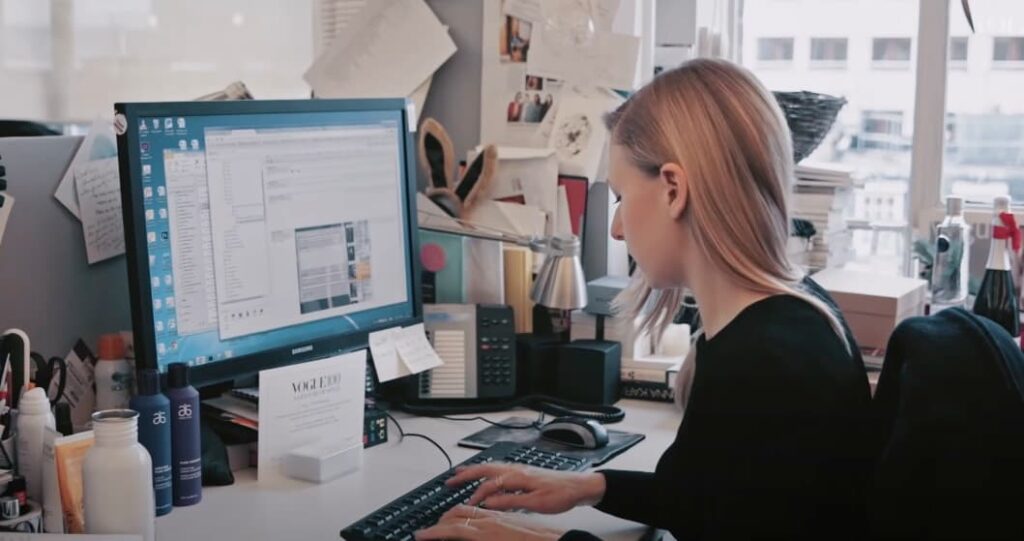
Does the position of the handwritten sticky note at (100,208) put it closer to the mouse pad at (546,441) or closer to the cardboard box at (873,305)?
the mouse pad at (546,441)

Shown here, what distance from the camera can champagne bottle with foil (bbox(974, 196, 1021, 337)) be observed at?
220 cm

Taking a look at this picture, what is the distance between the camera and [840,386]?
50.9 inches

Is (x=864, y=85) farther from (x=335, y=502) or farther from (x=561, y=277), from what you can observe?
(x=335, y=502)

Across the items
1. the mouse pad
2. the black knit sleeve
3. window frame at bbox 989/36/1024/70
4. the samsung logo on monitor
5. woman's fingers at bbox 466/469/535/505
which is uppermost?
window frame at bbox 989/36/1024/70

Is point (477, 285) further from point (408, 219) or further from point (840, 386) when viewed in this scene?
point (840, 386)

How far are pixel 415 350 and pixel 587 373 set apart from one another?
0.29 metres

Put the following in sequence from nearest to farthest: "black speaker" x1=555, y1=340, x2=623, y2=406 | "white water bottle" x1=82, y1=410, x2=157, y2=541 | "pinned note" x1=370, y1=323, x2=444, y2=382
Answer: "white water bottle" x1=82, y1=410, x2=157, y2=541 → "pinned note" x1=370, y1=323, x2=444, y2=382 → "black speaker" x1=555, y1=340, x2=623, y2=406

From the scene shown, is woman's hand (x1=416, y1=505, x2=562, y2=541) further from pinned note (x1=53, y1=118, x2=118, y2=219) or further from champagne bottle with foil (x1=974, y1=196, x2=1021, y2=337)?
champagne bottle with foil (x1=974, y1=196, x2=1021, y2=337)

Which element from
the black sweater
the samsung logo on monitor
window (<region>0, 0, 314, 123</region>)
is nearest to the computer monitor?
the samsung logo on monitor

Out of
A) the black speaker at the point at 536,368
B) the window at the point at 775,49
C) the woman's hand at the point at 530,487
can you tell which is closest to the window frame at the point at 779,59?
the window at the point at 775,49

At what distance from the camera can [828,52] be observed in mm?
2736

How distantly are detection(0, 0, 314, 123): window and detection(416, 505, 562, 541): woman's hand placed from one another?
2605mm

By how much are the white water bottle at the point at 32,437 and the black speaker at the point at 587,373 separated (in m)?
0.90

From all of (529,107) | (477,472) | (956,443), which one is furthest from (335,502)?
(529,107)
